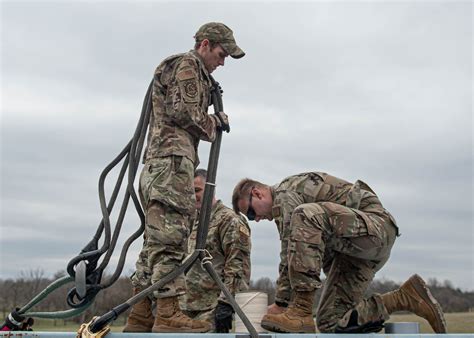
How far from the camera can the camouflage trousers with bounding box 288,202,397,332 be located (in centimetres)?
343

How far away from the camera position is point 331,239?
369 cm

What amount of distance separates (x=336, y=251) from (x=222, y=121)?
1.14 meters

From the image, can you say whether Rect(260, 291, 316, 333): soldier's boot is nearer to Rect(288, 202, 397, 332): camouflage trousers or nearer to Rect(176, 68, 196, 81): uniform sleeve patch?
Rect(288, 202, 397, 332): camouflage trousers

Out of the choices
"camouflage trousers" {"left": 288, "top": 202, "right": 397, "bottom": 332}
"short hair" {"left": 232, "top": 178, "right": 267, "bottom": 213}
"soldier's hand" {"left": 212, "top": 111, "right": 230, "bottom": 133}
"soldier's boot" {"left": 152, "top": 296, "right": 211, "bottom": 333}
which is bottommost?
"soldier's boot" {"left": 152, "top": 296, "right": 211, "bottom": 333}

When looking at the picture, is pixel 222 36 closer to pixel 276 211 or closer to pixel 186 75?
pixel 186 75

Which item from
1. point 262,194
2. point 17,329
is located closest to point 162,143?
point 262,194

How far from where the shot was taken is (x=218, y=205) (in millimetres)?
5984

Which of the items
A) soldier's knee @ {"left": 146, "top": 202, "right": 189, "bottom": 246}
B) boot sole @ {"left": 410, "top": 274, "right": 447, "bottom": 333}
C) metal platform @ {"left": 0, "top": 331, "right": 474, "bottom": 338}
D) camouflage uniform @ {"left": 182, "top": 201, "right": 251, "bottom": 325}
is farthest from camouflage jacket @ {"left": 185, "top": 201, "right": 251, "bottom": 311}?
metal platform @ {"left": 0, "top": 331, "right": 474, "bottom": 338}

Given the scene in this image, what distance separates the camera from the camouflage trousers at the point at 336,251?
3432mm

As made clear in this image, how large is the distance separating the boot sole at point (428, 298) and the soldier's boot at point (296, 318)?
3.37 ft

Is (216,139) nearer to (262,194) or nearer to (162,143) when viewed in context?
(162,143)

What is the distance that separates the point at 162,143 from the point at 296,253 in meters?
1.05

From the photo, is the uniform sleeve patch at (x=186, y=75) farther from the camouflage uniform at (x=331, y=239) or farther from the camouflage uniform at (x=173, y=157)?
the camouflage uniform at (x=331, y=239)

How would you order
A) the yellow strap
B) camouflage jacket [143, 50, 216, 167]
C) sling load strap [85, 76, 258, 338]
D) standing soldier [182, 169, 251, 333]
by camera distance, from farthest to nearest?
standing soldier [182, 169, 251, 333]
camouflage jacket [143, 50, 216, 167]
sling load strap [85, 76, 258, 338]
the yellow strap
